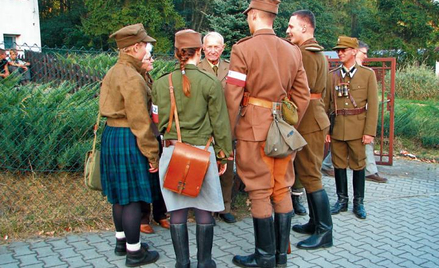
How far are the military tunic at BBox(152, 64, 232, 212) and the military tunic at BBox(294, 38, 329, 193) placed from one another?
1081 mm

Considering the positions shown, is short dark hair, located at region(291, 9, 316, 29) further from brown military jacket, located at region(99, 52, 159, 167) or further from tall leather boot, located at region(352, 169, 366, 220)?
tall leather boot, located at region(352, 169, 366, 220)

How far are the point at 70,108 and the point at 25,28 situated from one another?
21.3m

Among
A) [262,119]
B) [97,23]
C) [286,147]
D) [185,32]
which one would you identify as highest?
[97,23]

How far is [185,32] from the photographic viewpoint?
11.1 ft

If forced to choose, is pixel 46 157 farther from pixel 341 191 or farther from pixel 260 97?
pixel 341 191

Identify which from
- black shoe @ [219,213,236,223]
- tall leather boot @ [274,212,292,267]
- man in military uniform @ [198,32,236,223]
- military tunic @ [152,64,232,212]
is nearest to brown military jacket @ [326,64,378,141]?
man in military uniform @ [198,32,236,223]

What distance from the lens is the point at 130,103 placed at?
3.47 meters

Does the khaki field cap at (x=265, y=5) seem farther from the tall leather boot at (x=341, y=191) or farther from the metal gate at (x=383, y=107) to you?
the metal gate at (x=383, y=107)

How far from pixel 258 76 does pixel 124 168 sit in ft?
4.42

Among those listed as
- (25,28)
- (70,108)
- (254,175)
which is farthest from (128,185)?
(25,28)

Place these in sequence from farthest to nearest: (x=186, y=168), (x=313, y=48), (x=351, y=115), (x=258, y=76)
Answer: (x=351, y=115) < (x=313, y=48) < (x=258, y=76) < (x=186, y=168)

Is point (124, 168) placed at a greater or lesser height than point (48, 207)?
greater

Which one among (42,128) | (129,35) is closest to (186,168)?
(129,35)

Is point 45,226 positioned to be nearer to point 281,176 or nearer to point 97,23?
point 281,176
